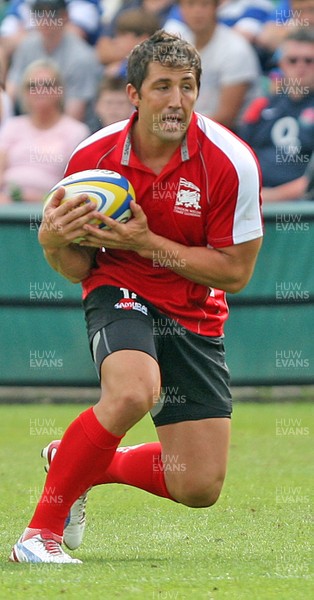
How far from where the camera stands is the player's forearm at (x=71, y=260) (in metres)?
4.86

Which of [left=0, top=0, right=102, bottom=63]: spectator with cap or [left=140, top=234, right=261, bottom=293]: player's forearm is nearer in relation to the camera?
[left=140, top=234, right=261, bottom=293]: player's forearm

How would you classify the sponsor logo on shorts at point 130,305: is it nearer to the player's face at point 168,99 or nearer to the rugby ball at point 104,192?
the rugby ball at point 104,192

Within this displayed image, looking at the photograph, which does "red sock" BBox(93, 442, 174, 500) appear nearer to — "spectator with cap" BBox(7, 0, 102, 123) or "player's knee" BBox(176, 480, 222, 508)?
"player's knee" BBox(176, 480, 222, 508)

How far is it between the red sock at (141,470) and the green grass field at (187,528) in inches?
9.4

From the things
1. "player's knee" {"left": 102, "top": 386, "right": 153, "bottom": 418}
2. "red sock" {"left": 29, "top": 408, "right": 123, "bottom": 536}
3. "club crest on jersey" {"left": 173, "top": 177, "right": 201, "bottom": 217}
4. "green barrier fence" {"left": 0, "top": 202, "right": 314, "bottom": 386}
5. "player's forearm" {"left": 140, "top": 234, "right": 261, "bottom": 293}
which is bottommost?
"green barrier fence" {"left": 0, "top": 202, "right": 314, "bottom": 386}

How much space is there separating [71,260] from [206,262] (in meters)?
0.55

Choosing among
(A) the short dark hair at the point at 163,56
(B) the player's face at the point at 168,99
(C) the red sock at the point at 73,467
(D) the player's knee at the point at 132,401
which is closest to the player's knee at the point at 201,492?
(C) the red sock at the point at 73,467

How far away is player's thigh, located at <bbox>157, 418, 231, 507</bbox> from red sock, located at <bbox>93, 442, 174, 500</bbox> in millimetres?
139

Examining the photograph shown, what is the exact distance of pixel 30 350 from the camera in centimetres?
913

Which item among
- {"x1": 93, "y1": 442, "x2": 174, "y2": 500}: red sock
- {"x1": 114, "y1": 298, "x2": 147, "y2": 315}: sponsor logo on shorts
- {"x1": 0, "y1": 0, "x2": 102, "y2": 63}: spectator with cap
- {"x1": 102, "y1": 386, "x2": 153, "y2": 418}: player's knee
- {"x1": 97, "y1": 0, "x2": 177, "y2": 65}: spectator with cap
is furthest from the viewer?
{"x1": 0, "y1": 0, "x2": 102, "y2": 63}: spectator with cap

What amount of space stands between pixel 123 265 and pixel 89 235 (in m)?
0.35

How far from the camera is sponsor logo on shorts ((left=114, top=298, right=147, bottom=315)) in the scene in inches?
191

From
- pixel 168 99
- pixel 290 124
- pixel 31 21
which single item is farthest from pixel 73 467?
pixel 31 21

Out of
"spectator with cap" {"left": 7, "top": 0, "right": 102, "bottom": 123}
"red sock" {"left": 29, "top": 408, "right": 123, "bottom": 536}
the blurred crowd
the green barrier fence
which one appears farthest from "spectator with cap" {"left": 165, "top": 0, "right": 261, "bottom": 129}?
"red sock" {"left": 29, "top": 408, "right": 123, "bottom": 536}
